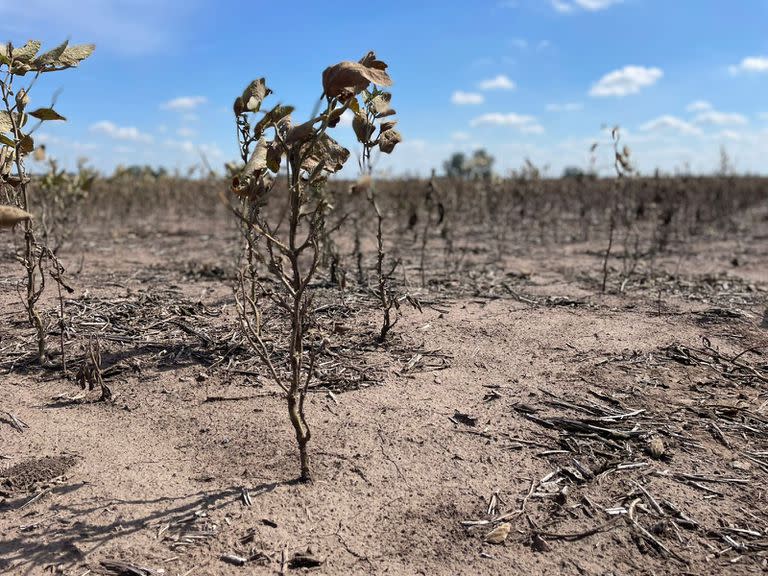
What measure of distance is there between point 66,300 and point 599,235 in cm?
820

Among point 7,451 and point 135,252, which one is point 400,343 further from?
point 135,252

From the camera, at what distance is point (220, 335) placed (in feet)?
11.3

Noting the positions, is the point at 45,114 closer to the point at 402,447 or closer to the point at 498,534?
the point at 402,447

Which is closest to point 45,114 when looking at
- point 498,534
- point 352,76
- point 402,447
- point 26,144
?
point 26,144

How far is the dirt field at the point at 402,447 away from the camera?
1.93 meters

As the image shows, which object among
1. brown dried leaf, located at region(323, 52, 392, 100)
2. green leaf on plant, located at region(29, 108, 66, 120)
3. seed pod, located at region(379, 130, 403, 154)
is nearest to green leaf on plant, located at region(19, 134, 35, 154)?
green leaf on plant, located at region(29, 108, 66, 120)

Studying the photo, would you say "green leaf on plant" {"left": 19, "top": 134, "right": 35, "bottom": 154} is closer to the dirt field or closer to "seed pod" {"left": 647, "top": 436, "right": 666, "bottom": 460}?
the dirt field

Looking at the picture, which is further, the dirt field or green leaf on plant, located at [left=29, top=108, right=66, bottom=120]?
green leaf on plant, located at [left=29, top=108, right=66, bottom=120]

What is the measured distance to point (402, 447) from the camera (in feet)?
7.91

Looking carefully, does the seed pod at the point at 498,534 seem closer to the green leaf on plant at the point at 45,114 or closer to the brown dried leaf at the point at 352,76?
the brown dried leaf at the point at 352,76

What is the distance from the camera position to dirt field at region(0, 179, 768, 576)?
6.32ft

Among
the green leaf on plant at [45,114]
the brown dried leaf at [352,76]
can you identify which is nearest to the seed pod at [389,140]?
the brown dried leaf at [352,76]

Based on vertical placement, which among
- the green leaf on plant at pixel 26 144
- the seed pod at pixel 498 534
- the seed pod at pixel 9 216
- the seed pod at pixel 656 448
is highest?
the green leaf on plant at pixel 26 144

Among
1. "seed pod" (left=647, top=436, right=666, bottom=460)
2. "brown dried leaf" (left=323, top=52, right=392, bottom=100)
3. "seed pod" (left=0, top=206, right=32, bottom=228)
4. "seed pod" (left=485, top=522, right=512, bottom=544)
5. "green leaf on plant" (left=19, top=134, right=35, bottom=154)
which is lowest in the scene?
"seed pod" (left=485, top=522, right=512, bottom=544)
